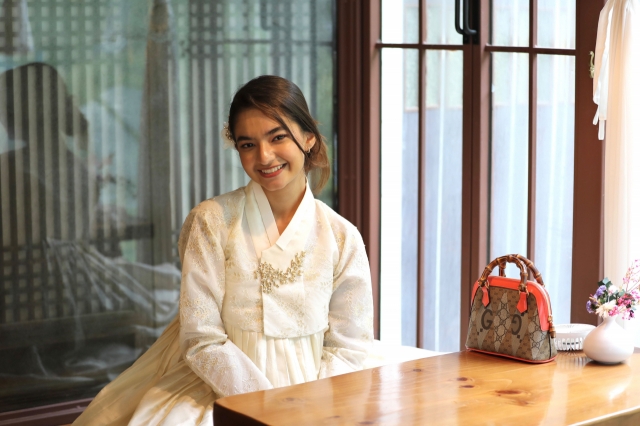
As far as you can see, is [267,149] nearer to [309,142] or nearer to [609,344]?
[309,142]

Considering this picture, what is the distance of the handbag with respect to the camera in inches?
70.8

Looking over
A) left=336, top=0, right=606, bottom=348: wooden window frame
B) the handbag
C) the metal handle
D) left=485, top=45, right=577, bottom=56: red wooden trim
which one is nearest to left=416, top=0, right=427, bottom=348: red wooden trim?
left=336, top=0, right=606, bottom=348: wooden window frame

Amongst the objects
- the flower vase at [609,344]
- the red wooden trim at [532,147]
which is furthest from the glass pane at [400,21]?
the flower vase at [609,344]

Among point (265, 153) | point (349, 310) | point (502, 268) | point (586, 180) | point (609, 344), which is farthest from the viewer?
point (586, 180)

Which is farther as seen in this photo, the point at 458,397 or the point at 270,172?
the point at 270,172

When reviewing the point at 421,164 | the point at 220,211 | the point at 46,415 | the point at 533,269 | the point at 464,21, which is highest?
the point at 464,21

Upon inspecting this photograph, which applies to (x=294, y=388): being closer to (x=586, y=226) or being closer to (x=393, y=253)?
(x=586, y=226)

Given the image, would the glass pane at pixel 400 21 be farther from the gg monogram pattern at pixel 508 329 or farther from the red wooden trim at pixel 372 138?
the gg monogram pattern at pixel 508 329

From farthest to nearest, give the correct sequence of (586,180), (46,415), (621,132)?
(46,415), (586,180), (621,132)

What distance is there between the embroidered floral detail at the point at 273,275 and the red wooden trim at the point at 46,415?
4.43ft

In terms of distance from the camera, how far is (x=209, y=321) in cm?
199

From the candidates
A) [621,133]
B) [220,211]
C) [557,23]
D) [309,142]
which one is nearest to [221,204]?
[220,211]

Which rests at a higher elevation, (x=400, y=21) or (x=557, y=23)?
(x=400, y=21)

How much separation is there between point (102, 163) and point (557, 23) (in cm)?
163
